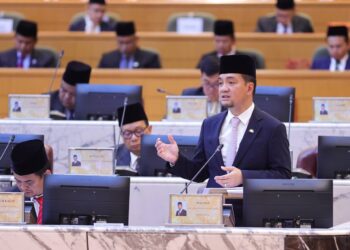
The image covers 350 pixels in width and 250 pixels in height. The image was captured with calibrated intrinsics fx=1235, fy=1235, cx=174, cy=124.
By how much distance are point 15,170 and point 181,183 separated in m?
1.24

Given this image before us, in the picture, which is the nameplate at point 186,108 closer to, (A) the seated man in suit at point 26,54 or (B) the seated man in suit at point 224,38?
(B) the seated man in suit at point 224,38

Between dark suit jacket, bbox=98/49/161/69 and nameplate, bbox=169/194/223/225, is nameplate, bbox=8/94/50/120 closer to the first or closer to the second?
dark suit jacket, bbox=98/49/161/69

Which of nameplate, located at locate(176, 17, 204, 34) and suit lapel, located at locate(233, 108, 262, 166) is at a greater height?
nameplate, located at locate(176, 17, 204, 34)

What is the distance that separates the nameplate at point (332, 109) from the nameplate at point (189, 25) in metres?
3.99

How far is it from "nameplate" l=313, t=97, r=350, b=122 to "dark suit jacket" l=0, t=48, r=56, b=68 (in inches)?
143

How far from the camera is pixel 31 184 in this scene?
23.1 ft

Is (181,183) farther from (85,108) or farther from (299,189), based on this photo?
(85,108)

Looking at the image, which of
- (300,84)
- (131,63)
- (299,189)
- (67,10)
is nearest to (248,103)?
(299,189)

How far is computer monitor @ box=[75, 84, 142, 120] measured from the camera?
9.76 meters

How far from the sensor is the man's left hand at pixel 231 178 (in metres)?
6.38

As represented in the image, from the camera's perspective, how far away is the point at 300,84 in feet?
37.1

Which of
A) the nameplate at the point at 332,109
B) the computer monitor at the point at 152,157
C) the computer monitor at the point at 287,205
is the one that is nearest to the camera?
the computer monitor at the point at 287,205

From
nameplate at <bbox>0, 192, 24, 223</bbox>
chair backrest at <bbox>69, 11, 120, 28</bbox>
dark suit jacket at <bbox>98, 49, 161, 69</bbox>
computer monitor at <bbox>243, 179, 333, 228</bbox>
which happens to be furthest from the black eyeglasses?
chair backrest at <bbox>69, 11, 120, 28</bbox>

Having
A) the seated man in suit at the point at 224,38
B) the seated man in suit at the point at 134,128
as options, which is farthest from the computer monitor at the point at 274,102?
the seated man in suit at the point at 224,38
